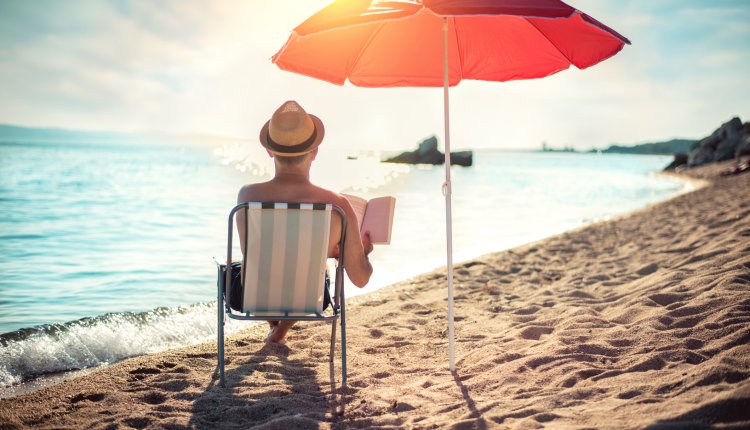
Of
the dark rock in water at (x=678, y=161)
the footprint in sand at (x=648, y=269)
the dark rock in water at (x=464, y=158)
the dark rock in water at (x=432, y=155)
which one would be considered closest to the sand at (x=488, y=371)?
the footprint in sand at (x=648, y=269)

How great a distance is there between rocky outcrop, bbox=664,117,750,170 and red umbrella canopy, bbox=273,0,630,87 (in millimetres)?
44176

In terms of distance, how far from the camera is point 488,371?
10.6 feet

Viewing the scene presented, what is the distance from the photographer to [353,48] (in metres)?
3.86

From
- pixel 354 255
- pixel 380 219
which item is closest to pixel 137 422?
pixel 354 255

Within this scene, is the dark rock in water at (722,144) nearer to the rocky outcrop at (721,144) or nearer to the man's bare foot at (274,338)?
the rocky outcrop at (721,144)

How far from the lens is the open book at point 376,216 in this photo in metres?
3.37

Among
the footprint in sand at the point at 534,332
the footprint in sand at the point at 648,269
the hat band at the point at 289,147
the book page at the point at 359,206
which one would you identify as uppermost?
the hat band at the point at 289,147

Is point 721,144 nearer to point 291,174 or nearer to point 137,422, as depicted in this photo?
point 291,174

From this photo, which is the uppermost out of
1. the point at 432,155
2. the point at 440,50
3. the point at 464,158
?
the point at 432,155

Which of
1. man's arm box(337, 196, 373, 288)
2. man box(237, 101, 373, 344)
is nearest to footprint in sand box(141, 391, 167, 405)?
man box(237, 101, 373, 344)

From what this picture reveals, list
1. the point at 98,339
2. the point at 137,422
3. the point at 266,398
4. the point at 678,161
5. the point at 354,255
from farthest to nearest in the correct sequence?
the point at 678,161 → the point at 98,339 → the point at 354,255 → the point at 266,398 → the point at 137,422

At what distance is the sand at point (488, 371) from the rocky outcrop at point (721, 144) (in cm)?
4352

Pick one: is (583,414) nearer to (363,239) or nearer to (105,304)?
(363,239)

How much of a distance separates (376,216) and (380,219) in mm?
35
